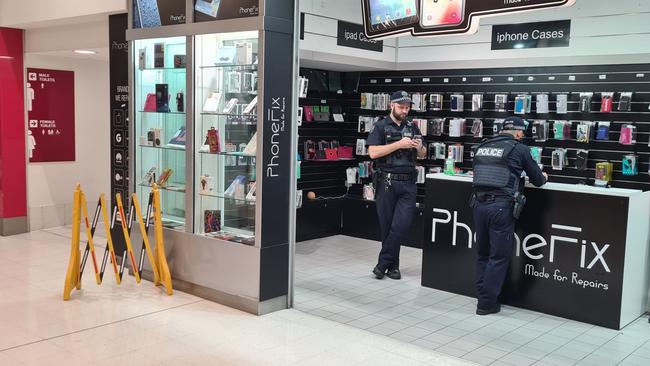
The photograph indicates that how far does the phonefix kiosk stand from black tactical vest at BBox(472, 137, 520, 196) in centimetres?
35

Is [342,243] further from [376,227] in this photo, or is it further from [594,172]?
[594,172]

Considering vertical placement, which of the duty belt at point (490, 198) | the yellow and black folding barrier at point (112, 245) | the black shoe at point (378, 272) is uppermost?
the duty belt at point (490, 198)

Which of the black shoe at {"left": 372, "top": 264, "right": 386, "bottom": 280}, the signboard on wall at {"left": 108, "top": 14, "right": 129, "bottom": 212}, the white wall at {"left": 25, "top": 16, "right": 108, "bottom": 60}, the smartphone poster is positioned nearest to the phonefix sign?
the smartphone poster

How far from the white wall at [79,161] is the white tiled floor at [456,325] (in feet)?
14.1

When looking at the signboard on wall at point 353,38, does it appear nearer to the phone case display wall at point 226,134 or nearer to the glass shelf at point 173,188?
A: the phone case display wall at point 226,134

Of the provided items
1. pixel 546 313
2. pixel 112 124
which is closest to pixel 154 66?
pixel 112 124

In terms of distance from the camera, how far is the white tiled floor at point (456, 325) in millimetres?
4820

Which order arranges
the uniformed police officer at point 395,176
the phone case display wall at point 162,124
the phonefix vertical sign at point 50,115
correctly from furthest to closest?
the phonefix vertical sign at point 50,115
the uniformed police officer at point 395,176
the phone case display wall at point 162,124

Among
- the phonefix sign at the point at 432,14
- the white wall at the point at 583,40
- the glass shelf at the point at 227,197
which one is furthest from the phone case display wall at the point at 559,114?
the glass shelf at the point at 227,197

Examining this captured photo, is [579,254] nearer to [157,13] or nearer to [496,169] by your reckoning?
[496,169]

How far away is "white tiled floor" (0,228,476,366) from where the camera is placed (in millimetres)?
4449

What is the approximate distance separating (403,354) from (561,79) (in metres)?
4.42

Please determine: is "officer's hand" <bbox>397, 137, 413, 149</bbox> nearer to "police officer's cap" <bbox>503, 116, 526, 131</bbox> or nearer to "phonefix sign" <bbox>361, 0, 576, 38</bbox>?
"police officer's cap" <bbox>503, 116, 526, 131</bbox>

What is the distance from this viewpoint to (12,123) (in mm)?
8688
